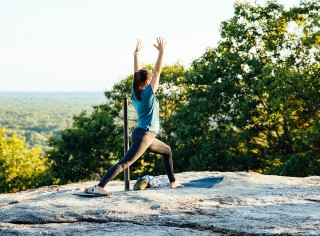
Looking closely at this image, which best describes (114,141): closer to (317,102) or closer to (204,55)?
(204,55)

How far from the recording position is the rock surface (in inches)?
213

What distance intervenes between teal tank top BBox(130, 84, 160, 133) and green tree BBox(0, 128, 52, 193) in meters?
25.1

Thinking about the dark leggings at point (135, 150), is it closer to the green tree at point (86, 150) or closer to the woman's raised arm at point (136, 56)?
A: the woman's raised arm at point (136, 56)

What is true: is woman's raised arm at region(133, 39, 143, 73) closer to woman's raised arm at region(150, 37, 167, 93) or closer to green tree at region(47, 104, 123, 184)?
woman's raised arm at region(150, 37, 167, 93)

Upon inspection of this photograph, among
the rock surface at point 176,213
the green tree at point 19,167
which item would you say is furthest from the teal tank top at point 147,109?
the green tree at point 19,167

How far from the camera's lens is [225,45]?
24812 millimetres

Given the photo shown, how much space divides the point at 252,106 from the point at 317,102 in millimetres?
3270

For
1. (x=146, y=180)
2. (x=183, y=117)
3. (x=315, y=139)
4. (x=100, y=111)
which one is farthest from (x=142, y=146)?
(x=100, y=111)

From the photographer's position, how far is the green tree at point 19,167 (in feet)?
119

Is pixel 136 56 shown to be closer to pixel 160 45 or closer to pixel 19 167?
pixel 160 45

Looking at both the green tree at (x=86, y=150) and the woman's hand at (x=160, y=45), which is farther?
the green tree at (x=86, y=150)

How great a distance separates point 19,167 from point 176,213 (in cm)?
3727

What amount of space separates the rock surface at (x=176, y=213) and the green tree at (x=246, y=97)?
50.4 ft

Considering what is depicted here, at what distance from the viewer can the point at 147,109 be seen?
7.20m
